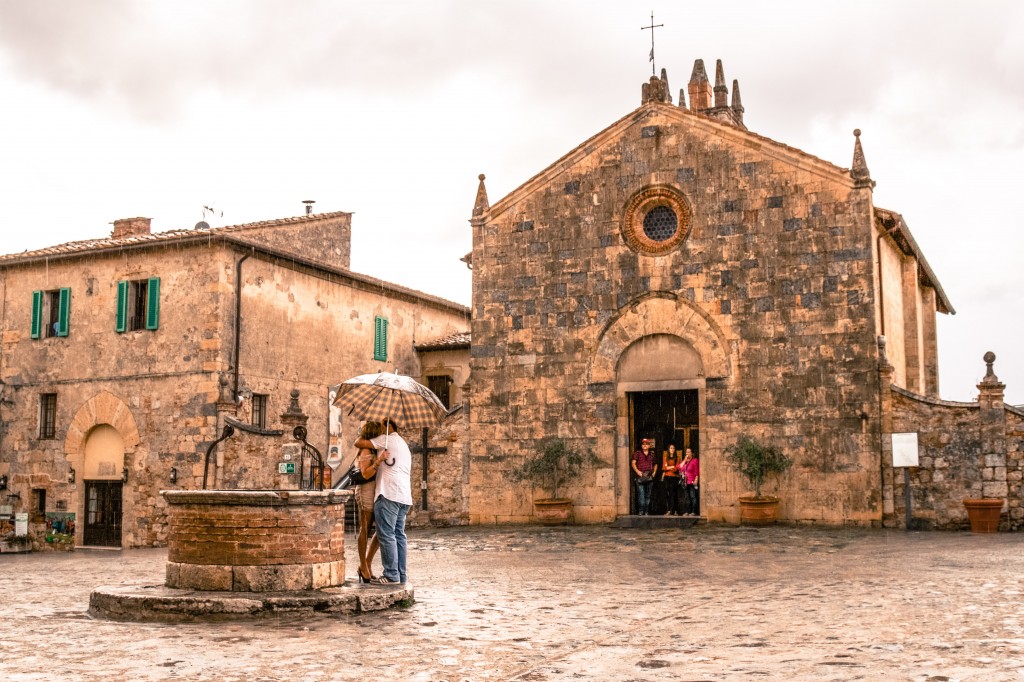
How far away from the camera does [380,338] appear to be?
2858 centimetres

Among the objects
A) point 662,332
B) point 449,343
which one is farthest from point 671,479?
point 449,343

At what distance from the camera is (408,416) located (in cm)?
1129

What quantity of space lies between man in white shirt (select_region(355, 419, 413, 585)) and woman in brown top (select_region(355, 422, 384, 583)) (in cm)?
8

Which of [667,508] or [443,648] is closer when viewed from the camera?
[443,648]

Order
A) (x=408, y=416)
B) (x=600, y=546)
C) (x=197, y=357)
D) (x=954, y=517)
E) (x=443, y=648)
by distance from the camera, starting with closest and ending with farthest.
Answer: (x=443, y=648) → (x=408, y=416) → (x=600, y=546) → (x=954, y=517) → (x=197, y=357)

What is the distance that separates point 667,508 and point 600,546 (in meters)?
4.79

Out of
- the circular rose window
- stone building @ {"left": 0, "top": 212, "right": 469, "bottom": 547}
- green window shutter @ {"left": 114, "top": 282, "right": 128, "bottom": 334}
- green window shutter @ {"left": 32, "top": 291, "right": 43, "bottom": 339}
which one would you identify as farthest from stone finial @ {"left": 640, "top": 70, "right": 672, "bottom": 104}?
green window shutter @ {"left": 32, "top": 291, "right": 43, "bottom": 339}

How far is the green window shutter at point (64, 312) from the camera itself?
83.8ft

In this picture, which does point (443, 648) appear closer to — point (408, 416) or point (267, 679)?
point (267, 679)

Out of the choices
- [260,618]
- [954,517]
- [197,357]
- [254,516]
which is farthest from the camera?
[197,357]

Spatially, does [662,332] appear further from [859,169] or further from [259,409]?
[259,409]

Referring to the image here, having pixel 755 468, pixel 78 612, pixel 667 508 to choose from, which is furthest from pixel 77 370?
pixel 78 612

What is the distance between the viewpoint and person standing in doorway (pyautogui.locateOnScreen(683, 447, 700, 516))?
20.3 meters

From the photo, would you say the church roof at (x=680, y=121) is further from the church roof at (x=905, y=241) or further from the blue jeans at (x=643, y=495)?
the blue jeans at (x=643, y=495)
